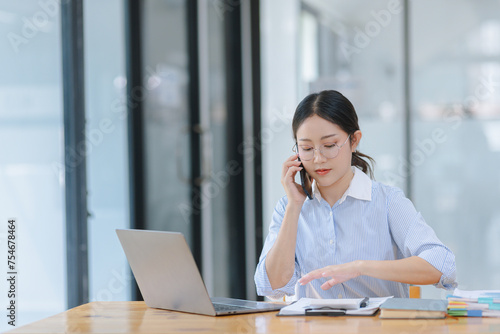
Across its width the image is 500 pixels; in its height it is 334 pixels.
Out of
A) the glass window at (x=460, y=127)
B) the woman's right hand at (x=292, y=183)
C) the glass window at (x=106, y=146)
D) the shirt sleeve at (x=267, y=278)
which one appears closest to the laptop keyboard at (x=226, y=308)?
the shirt sleeve at (x=267, y=278)

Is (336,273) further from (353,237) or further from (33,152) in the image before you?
(33,152)

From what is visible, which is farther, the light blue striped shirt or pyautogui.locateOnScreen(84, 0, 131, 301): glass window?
pyautogui.locateOnScreen(84, 0, 131, 301): glass window

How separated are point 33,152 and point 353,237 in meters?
1.30

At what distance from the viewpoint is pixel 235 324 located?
1688 mm

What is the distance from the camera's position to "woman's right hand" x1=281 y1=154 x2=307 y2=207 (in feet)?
7.12

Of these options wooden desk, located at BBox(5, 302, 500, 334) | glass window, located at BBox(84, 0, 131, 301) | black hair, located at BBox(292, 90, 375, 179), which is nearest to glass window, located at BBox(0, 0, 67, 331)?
glass window, located at BBox(84, 0, 131, 301)

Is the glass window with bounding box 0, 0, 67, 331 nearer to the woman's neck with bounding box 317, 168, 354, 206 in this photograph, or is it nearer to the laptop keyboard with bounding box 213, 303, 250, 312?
the laptop keyboard with bounding box 213, 303, 250, 312

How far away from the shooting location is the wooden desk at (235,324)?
159cm

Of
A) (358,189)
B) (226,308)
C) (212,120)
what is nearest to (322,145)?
(358,189)

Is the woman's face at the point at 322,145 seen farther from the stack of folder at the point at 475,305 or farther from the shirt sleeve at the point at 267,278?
the stack of folder at the point at 475,305

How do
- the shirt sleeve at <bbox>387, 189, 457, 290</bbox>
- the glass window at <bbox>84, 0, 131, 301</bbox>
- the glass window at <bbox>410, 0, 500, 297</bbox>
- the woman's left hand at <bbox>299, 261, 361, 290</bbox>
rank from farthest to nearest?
the glass window at <bbox>410, 0, 500, 297</bbox> → the glass window at <bbox>84, 0, 131, 301</bbox> → the shirt sleeve at <bbox>387, 189, 457, 290</bbox> → the woman's left hand at <bbox>299, 261, 361, 290</bbox>

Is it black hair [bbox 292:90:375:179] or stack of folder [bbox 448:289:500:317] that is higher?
black hair [bbox 292:90:375:179]

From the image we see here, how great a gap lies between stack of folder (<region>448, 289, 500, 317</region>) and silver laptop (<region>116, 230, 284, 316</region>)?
1.58ft

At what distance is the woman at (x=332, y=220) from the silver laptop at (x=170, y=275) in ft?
0.96
